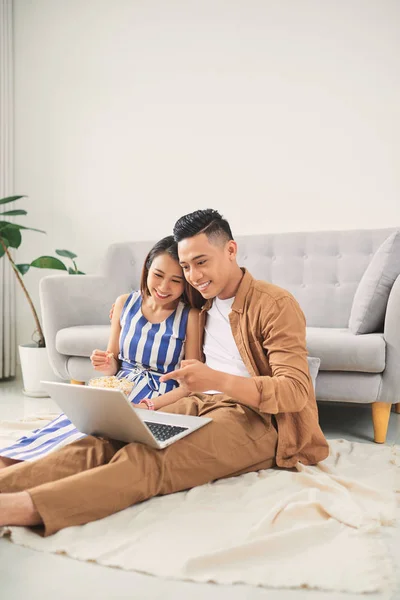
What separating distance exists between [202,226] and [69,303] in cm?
146

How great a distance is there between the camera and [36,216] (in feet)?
13.9

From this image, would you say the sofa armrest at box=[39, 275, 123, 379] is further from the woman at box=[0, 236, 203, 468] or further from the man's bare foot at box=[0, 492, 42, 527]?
the man's bare foot at box=[0, 492, 42, 527]

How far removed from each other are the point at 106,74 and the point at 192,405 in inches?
113

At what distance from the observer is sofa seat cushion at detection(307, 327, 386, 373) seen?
2.27 metres

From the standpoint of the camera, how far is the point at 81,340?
2752 millimetres

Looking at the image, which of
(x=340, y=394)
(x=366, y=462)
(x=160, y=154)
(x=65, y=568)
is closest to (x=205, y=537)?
(x=65, y=568)

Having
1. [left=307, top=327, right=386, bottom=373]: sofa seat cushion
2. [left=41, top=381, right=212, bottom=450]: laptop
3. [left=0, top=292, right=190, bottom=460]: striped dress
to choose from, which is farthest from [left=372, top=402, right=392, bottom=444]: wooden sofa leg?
[left=41, top=381, right=212, bottom=450]: laptop

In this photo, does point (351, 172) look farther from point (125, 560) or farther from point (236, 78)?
point (125, 560)

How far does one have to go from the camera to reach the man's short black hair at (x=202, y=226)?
1728 mm

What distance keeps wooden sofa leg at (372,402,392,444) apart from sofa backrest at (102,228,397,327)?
61cm

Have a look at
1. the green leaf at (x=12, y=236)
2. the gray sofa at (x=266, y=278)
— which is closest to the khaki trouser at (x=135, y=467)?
the gray sofa at (x=266, y=278)

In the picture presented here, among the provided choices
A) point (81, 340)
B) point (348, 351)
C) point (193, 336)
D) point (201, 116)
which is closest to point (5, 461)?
point (193, 336)

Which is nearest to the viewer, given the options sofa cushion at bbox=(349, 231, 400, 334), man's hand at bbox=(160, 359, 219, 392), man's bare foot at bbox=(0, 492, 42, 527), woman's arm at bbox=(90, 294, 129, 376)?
man's bare foot at bbox=(0, 492, 42, 527)

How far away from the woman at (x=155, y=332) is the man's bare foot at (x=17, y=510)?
0.53m
